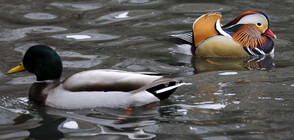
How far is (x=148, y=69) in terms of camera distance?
805 centimetres

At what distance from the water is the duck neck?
0.29 ft

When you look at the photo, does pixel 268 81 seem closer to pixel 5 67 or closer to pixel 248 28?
pixel 248 28

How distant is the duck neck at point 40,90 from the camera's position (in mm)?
6301

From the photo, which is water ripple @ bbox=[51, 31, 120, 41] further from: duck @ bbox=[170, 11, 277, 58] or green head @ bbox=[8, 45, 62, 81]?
green head @ bbox=[8, 45, 62, 81]

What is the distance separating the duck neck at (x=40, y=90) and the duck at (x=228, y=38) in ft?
9.51

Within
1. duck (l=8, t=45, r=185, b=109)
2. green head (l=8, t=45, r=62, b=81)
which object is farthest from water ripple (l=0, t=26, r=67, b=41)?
duck (l=8, t=45, r=185, b=109)

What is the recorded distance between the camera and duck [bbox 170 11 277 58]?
858 cm

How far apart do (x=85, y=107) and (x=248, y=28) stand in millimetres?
3676

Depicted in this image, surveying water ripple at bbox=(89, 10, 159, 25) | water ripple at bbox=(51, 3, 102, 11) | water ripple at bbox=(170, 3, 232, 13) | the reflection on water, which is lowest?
the reflection on water

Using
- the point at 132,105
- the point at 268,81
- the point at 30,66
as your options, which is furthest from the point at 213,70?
the point at 30,66

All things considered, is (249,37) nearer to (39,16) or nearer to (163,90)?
(163,90)

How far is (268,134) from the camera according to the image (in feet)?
17.0

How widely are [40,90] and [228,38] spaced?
3355 millimetres

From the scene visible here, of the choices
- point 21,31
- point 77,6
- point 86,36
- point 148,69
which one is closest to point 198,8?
point 77,6
